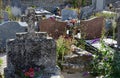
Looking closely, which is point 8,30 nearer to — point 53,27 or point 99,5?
point 53,27

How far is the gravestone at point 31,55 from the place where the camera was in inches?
224

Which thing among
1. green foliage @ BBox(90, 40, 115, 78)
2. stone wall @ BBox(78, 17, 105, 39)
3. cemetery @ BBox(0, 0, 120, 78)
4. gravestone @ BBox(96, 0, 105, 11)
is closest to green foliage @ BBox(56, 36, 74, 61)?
cemetery @ BBox(0, 0, 120, 78)

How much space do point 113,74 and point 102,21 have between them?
4.24 metres

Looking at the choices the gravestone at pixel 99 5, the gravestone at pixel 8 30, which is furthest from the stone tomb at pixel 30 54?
the gravestone at pixel 99 5

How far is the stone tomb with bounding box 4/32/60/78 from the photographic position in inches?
224

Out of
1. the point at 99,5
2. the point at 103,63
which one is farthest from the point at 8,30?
the point at 99,5

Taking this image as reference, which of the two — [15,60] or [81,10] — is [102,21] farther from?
[81,10]

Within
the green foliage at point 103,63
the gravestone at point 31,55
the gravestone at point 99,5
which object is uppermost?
the gravestone at point 31,55

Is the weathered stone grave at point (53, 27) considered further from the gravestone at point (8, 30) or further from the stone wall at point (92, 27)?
the gravestone at point (8, 30)

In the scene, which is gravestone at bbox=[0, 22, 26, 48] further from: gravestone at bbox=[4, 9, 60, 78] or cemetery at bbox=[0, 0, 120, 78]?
gravestone at bbox=[4, 9, 60, 78]

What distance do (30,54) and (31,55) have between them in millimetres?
26

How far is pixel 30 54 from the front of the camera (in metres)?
5.80

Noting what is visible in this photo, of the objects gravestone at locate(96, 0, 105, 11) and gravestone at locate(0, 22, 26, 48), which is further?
gravestone at locate(96, 0, 105, 11)

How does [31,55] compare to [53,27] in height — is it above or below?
above
